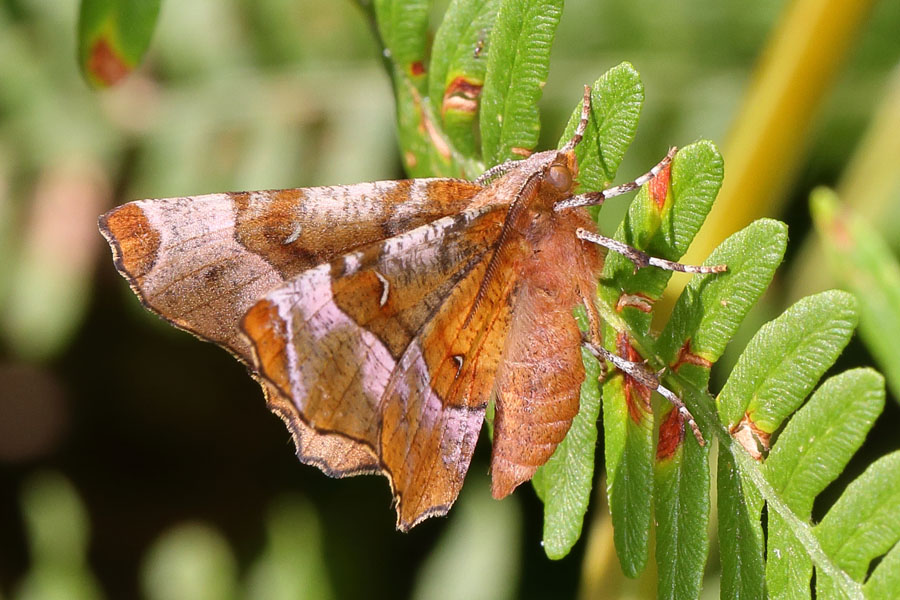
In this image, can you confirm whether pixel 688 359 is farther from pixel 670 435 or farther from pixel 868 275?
pixel 868 275

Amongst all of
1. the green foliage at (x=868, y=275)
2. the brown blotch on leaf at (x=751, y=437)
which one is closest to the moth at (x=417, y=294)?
the brown blotch on leaf at (x=751, y=437)

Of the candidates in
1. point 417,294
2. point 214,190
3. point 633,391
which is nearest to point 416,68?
point 417,294

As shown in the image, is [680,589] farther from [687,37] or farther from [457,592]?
[687,37]

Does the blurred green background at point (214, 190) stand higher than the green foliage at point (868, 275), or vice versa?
the green foliage at point (868, 275)

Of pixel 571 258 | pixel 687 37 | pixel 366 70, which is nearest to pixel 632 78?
pixel 571 258

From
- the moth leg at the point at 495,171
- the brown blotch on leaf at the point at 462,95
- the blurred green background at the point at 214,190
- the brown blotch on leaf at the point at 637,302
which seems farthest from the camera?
the blurred green background at the point at 214,190

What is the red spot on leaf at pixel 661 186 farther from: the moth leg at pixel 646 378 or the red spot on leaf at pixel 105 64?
the red spot on leaf at pixel 105 64

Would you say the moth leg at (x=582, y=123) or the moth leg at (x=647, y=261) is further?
the moth leg at (x=582, y=123)

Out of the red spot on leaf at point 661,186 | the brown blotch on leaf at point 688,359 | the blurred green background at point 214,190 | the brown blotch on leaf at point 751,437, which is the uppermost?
the red spot on leaf at point 661,186
